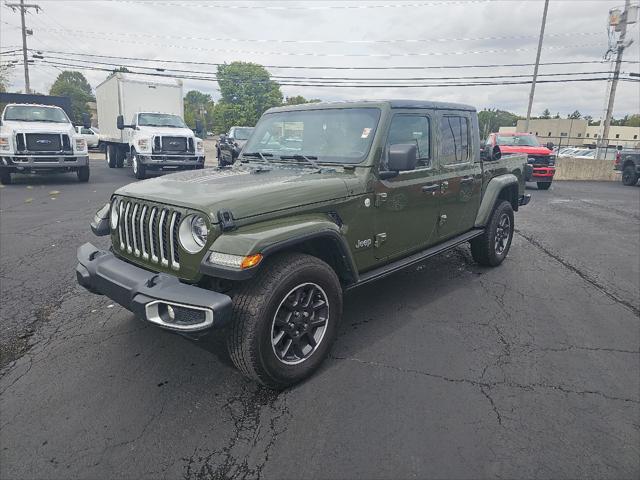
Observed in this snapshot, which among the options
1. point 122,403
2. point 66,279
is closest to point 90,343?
point 122,403

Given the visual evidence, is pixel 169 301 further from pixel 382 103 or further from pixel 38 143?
pixel 38 143

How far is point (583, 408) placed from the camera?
270 centimetres

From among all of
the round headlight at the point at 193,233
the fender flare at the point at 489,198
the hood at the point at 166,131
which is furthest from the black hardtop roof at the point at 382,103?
the hood at the point at 166,131

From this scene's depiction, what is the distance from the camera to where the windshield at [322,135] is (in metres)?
3.55

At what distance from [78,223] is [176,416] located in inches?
249

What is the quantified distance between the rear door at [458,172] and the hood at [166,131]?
11145mm

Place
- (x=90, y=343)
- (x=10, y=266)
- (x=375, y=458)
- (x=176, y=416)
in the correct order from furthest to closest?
(x=10, y=266)
(x=90, y=343)
(x=176, y=416)
(x=375, y=458)

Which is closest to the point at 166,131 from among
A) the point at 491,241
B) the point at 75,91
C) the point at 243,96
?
the point at 491,241

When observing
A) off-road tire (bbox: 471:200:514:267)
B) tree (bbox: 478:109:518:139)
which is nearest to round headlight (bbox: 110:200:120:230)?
off-road tire (bbox: 471:200:514:267)

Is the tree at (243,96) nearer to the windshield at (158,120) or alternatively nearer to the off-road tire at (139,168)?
the windshield at (158,120)

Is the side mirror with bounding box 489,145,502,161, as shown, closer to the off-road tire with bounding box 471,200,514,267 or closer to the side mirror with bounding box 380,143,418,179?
the off-road tire with bounding box 471,200,514,267

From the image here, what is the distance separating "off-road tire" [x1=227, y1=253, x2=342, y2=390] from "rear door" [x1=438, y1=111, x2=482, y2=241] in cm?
201

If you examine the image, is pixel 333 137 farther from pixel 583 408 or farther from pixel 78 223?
pixel 78 223

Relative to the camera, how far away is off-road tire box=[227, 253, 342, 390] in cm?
255
